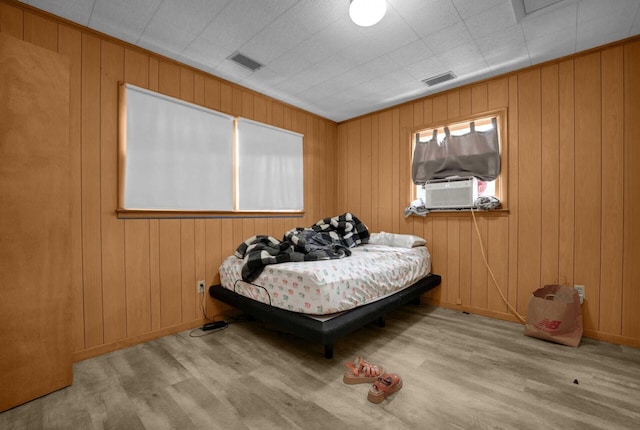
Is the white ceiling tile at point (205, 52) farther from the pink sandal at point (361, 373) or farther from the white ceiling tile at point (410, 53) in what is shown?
the pink sandal at point (361, 373)

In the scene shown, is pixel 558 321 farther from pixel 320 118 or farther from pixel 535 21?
pixel 320 118

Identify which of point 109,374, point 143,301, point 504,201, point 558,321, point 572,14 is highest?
point 572,14

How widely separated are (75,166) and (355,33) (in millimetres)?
2311

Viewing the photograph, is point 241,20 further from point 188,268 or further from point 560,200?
point 560,200

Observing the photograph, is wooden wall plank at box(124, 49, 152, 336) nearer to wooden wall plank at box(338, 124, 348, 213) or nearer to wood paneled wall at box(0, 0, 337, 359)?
wood paneled wall at box(0, 0, 337, 359)

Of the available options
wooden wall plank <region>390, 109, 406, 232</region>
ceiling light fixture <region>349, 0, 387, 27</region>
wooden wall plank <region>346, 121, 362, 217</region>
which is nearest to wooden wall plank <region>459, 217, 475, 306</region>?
wooden wall plank <region>390, 109, 406, 232</region>

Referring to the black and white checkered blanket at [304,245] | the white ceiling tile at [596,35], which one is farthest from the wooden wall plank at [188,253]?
the white ceiling tile at [596,35]

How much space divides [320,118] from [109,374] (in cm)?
355

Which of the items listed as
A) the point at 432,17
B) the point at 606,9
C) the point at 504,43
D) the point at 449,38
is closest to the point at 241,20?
the point at 432,17

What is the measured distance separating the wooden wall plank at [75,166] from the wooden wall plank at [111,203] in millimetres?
135

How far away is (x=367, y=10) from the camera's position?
5.92 ft

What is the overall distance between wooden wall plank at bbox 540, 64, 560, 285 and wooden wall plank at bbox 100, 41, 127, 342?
366 cm

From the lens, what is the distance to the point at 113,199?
2268mm

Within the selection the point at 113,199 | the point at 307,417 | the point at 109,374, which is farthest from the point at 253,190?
the point at 307,417
